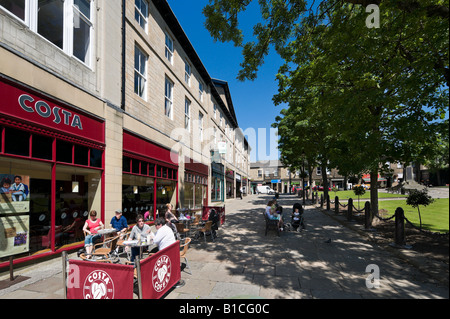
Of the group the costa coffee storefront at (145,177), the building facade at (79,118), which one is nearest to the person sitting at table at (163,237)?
the building facade at (79,118)

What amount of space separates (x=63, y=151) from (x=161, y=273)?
17.1ft

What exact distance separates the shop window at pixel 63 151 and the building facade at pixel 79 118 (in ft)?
0.10

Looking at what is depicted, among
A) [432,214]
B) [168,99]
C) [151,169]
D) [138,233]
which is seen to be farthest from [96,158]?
[432,214]

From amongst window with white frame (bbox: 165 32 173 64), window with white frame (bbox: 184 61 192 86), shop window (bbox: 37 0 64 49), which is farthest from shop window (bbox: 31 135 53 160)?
window with white frame (bbox: 184 61 192 86)

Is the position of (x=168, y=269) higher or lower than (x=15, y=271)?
higher

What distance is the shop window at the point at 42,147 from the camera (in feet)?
21.3

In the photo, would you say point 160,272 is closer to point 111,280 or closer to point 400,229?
point 111,280

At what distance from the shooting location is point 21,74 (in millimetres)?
6094

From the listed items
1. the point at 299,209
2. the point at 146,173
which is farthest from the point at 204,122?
the point at 299,209

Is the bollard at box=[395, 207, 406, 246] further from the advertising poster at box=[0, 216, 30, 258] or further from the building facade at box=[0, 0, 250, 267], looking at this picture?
the advertising poster at box=[0, 216, 30, 258]

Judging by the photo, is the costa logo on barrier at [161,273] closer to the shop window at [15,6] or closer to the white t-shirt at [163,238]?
the white t-shirt at [163,238]

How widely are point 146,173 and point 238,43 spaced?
7356 mm

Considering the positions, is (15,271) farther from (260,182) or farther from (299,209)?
(260,182)

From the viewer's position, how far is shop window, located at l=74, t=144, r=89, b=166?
778cm
